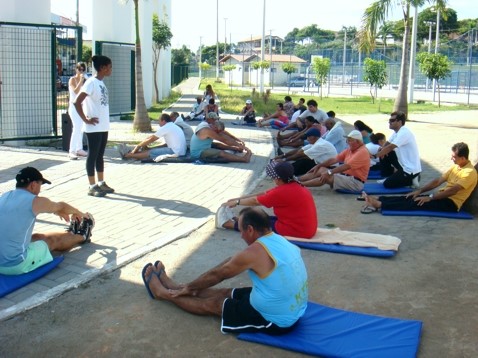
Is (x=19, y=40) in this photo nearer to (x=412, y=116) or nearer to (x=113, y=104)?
(x=113, y=104)

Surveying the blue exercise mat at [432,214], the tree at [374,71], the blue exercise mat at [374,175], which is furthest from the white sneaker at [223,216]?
the tree at [374,71]

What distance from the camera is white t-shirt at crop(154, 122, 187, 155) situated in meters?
11.1

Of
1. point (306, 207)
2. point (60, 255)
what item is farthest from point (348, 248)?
point (60, 255)

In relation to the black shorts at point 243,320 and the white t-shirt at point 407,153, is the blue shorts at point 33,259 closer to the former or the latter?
the black shorts at point 243,320

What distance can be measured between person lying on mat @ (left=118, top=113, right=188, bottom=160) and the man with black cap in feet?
7.48

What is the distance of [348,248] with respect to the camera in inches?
231

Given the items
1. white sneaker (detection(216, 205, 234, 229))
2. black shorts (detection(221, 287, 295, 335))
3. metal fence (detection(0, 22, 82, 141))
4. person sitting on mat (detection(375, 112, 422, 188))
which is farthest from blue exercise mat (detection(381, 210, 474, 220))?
metal fence (detection(0, 22, 82, 141))

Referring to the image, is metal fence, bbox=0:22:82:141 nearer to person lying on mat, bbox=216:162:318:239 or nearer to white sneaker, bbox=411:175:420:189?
white sneaker, bbox=411:175:420:189

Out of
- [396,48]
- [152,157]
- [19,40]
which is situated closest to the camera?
[152,157]

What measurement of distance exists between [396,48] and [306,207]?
59714 millimetres

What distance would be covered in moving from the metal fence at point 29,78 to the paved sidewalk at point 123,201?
0.80m

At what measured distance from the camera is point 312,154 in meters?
9.84

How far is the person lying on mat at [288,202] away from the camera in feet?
19.0

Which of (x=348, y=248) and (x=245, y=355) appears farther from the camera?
(x=348, y=248)
